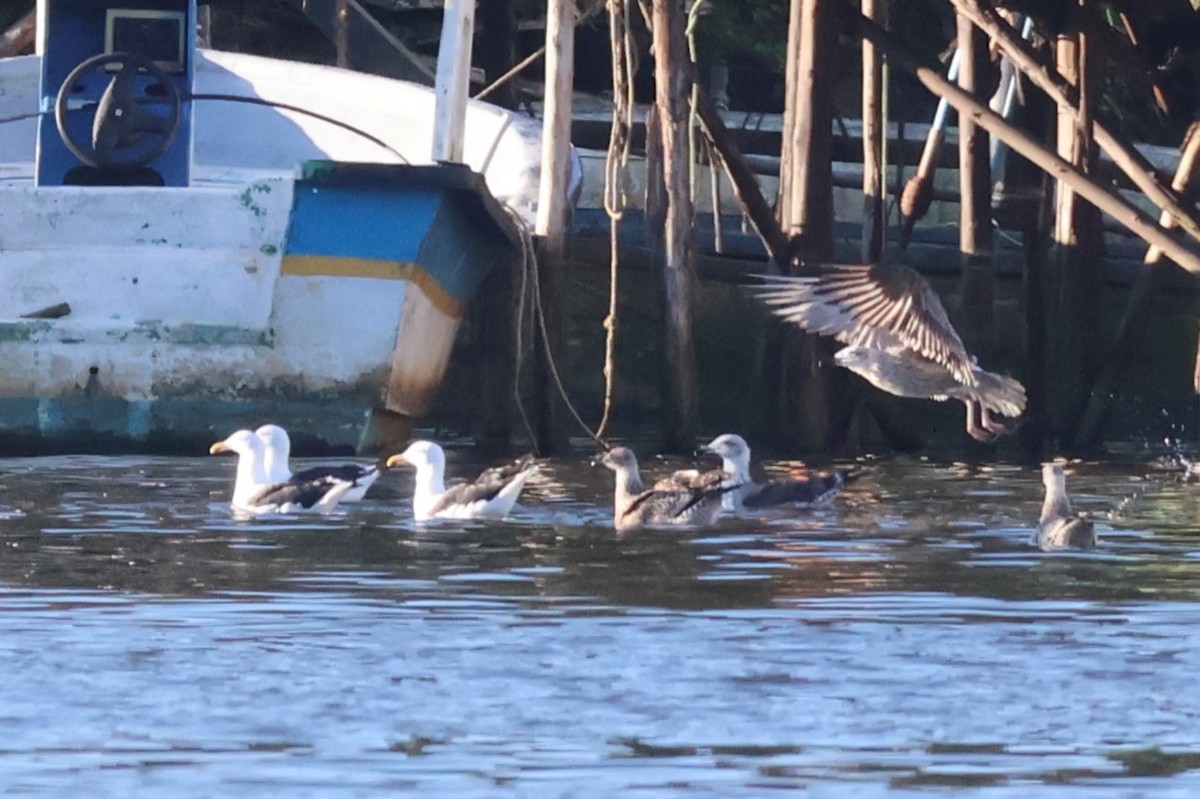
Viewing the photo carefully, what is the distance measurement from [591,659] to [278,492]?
5.14 metres

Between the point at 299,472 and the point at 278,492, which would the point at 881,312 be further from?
the point at 278,492

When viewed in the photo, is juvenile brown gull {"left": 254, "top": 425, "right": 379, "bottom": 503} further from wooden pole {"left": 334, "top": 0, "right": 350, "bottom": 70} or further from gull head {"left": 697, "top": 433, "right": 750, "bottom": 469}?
wooden pole {"left": 334, "top": 0, "right": 350, "bottom": 70}

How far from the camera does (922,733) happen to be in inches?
270

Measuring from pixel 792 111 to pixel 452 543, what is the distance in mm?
A: 5469

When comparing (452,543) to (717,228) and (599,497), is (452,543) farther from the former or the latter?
(717,228)

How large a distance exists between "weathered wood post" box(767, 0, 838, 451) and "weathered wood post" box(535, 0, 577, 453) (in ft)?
4.14

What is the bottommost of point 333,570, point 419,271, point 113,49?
point 333,570

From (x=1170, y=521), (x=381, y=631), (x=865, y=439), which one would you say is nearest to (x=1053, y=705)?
(x=381, y=631)

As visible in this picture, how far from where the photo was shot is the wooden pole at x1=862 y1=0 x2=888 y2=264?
16.3 metres

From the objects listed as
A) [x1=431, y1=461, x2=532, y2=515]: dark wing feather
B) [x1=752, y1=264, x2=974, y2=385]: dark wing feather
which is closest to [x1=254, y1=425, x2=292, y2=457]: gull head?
[x1=431, y1=461, x2=532, y2=515]: dark wing feather

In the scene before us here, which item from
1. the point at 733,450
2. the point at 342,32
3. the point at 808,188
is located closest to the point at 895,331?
the point at 733,450

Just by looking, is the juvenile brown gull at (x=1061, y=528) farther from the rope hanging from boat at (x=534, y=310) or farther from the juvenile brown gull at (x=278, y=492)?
the rope hanging from boat at (x=534, y=310)

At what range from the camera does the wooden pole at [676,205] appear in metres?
15.8

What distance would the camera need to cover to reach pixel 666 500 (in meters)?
12.2
